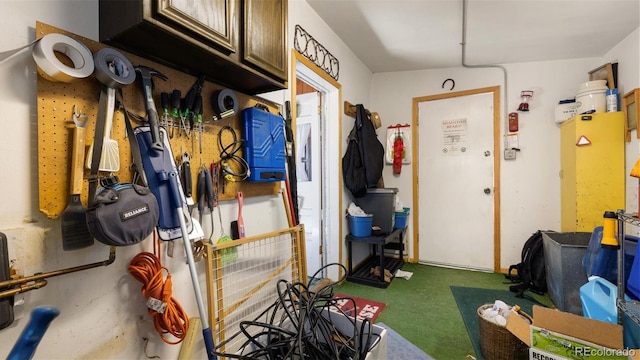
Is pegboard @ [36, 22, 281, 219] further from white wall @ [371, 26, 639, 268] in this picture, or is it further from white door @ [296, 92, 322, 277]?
white wall @ [371, 26, 639, 268]

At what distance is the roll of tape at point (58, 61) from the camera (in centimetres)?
78

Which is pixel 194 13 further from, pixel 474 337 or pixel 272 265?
pixel 474 337

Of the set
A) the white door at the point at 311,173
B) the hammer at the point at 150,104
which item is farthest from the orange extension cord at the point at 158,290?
the white door at the point at 311,173

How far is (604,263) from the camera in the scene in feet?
5.29

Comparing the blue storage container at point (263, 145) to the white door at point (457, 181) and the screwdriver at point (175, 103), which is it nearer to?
the screwdriver at point (175, 103)

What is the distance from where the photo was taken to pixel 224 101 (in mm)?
1368

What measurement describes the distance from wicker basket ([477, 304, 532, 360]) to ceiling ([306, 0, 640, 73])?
231cm

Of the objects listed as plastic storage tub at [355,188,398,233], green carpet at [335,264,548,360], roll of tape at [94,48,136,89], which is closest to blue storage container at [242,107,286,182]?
roll of tape at [94,48,136,89]

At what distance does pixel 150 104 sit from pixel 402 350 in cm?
200

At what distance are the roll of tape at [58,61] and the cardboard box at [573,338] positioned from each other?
7.18 ft

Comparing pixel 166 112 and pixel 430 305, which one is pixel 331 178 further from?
pixel 166 112

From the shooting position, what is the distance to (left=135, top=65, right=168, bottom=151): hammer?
3.24 ft

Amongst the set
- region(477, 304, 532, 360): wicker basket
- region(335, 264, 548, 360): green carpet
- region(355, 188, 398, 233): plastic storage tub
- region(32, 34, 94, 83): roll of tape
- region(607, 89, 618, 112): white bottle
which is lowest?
region(335, 264, 548, 360): green carpet

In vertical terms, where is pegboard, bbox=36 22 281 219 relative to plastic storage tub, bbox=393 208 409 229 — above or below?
above
